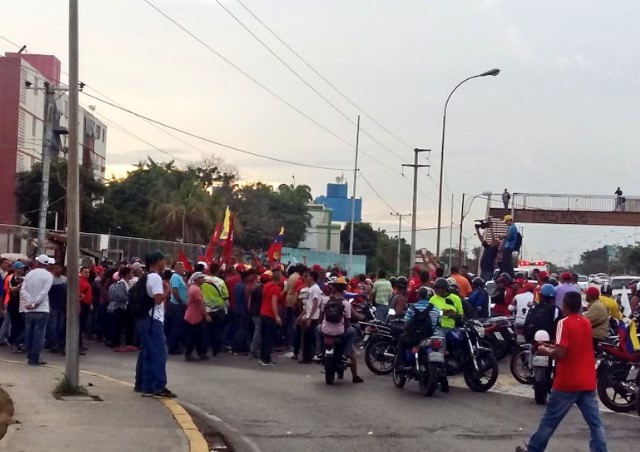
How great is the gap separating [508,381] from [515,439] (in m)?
5.64

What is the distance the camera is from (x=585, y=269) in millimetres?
172875

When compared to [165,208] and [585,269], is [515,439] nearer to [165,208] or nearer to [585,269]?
[165,208]

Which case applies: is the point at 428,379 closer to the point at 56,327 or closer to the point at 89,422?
the point at 89,422

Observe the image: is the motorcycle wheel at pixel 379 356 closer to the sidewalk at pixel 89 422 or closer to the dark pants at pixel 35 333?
the sidewalk at pixel 89 422

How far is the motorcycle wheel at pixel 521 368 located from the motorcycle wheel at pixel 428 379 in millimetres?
1955

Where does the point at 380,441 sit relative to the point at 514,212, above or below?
below

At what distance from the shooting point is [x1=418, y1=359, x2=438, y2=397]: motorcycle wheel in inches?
558

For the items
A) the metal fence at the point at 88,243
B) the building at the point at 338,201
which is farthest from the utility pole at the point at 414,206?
the building at the point at 338,201

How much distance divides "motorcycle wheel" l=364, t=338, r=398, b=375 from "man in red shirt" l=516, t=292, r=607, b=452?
7.63 meters

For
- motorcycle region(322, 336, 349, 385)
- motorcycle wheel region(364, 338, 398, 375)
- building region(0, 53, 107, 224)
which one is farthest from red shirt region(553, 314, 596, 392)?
building region(0, 53, 107, 224)

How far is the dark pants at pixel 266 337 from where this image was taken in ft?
60.0

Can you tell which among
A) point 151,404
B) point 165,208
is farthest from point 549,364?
point 165,208

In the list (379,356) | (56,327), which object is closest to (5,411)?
(379,356)

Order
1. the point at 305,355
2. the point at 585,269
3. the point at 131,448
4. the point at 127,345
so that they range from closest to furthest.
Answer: the point at 131,448, the point at 305,355, the point at 127,345, the point at 585,269
